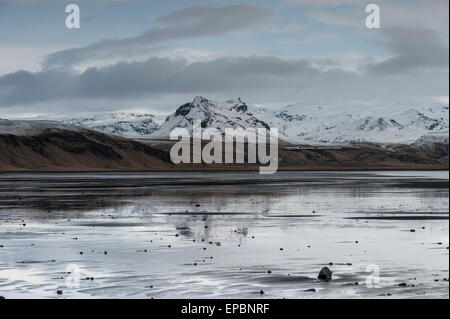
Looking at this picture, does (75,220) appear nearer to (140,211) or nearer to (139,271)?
(140,211)

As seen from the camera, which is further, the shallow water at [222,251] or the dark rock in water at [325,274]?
the dark rock in water at [325,274]

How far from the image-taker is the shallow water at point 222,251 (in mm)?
24625

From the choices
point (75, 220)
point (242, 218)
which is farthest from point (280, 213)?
point (75, 220)

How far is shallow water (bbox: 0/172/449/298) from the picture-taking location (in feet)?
80.8

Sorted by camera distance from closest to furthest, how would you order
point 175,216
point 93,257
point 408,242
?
A: point 93,257, point 408,242, point 175,216

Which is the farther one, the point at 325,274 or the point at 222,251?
the point at 222,251

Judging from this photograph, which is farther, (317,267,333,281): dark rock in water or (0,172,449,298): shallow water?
(317,267,333,281): dark rock in water

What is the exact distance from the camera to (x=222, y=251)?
3406 centimetres

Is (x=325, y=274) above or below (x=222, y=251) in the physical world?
below
